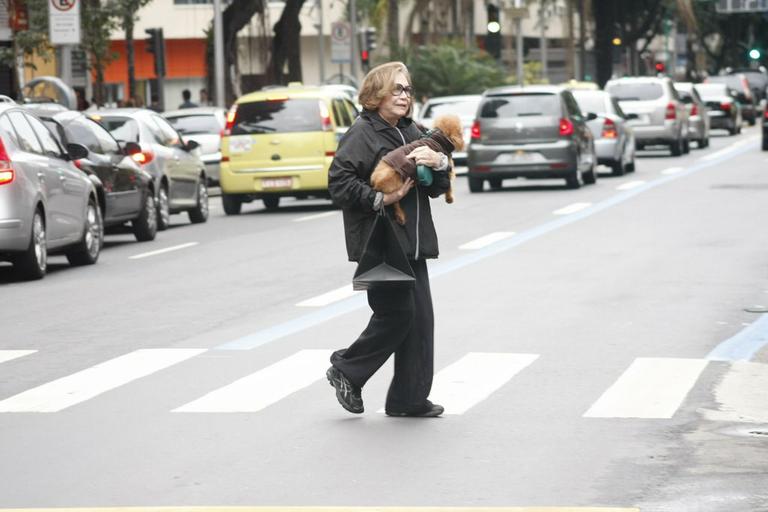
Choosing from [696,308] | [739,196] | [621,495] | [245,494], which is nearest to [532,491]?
[621,495]

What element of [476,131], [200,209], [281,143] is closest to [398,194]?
[200,209]

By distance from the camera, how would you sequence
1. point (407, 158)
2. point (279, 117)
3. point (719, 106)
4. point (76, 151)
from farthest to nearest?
point (719, 106)
point (279, 117)
point (76, 151)
point (407, 158)

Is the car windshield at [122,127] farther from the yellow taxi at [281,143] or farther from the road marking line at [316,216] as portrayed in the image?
the yellow taxi at [281,143]

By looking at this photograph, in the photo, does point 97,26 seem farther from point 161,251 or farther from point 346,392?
point 346,392

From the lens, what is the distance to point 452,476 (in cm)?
745

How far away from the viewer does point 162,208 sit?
23750 millimetres

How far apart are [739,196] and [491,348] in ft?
51.0

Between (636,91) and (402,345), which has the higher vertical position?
(636,91)

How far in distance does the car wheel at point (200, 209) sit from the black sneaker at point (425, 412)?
16.6 m

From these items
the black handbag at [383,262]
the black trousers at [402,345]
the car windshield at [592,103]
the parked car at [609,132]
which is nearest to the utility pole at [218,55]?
the parked car at [609,132]

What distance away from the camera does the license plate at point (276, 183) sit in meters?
26.0

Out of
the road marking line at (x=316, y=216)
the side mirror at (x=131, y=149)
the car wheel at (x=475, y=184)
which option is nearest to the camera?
the side mirror at (x=131, y=149)

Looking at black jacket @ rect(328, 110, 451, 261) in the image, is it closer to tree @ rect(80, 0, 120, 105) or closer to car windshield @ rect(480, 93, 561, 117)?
car windshield @ rect(480, 93, 561, 117)

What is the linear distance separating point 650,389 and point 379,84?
7.38 ft
